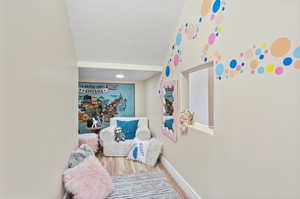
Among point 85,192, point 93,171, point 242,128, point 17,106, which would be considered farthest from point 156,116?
point 17,106

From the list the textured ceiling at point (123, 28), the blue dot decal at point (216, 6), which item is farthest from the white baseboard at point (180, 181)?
the blue dot decal at point (216, 6)

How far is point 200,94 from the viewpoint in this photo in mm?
2467

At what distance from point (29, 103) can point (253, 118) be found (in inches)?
58.1

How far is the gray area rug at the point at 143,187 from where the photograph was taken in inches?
75.2

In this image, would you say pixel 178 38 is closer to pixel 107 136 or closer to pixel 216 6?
pixel 216 6

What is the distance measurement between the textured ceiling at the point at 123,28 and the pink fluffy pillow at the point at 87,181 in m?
1.67

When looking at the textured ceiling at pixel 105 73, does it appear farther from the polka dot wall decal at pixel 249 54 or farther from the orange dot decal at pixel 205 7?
the polka dot wall decal at pixel 249 54

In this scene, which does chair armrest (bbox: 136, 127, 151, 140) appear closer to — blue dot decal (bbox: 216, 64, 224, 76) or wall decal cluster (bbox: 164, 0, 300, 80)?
wall decal cluster (bbox: 164, 0, 300, 80)

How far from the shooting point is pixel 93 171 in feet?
5.82

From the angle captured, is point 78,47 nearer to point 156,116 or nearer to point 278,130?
point 156,116

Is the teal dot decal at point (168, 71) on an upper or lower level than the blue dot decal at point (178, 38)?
lower

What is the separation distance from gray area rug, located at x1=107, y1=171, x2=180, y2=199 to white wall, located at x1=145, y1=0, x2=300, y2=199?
559 millimetres

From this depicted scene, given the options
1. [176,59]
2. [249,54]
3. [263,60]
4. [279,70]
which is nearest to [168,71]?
[176,59]

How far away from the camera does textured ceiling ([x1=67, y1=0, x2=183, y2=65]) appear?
6.10 ft
